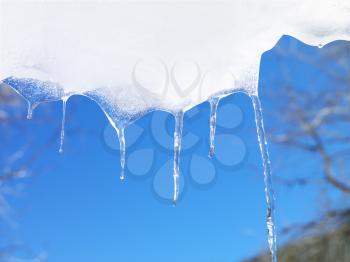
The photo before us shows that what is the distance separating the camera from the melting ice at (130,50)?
1.04 m

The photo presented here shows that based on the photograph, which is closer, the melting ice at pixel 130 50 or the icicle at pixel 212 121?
the melting ice at pixel 130 50

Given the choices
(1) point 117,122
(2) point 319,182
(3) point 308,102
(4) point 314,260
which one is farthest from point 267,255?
(1) point 117,122

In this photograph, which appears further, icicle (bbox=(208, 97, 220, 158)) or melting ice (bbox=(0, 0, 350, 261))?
icicle (bbox=(208, 97, 220, 158))

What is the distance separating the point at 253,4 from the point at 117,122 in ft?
1.47

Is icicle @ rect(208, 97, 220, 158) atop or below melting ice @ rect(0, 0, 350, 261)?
below

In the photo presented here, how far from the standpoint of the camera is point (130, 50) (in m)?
A: 1.06

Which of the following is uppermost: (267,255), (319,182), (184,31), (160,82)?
(184,31)

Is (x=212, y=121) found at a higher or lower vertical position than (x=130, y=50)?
lower

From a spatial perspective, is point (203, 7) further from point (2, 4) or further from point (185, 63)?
point (2, 4)

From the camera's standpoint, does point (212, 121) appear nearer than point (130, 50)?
No

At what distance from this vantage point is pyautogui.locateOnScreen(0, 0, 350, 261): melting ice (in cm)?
104

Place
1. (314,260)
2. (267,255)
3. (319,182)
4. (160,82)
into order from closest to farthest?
(160,82) → (319,182) → (314,260) → (267,255)

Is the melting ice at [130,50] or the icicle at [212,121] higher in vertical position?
the melting ice at [130,50]

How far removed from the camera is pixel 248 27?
108 centimetres
